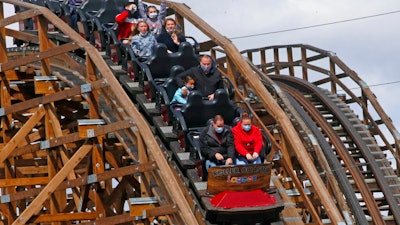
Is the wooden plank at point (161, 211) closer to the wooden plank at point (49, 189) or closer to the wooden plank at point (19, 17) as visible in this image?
the wooden plank at point (49, 189)

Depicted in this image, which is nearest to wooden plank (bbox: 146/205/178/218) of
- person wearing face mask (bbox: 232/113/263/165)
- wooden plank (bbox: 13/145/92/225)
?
person wearing face mask (bbox: 232/113/263/165)

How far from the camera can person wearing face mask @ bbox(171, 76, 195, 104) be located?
1374cm

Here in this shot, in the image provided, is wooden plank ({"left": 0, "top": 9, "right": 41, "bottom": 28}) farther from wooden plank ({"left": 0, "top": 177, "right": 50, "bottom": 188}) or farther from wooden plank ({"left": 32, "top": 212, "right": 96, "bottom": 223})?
wooden plank ({"left": 32, "top": 212, "right": 96, "bottom": 223})

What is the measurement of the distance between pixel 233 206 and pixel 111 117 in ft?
8.78

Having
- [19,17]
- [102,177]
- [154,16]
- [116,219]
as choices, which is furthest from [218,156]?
[19,17]

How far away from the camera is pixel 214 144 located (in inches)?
502

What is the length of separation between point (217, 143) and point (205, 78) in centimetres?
145

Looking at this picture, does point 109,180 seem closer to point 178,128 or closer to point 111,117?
point 111,117

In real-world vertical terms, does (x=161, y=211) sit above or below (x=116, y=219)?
above

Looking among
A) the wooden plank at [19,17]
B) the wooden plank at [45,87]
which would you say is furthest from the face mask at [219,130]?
the wooden plank at [19,17]

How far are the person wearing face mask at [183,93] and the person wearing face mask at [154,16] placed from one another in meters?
1.76

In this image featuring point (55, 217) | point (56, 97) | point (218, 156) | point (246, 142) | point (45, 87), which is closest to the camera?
point (218, 156)

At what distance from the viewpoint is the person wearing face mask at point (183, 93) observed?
1374cm

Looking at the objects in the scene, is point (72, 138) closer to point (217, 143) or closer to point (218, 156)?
point (217, 143)
